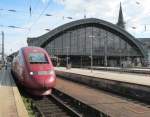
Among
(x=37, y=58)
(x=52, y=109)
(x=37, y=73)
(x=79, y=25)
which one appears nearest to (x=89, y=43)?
(x=79, y=25)

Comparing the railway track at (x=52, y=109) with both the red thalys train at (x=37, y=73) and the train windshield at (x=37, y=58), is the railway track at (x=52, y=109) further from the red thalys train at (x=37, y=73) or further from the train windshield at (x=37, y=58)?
the train windshield at (x=37, y=58)

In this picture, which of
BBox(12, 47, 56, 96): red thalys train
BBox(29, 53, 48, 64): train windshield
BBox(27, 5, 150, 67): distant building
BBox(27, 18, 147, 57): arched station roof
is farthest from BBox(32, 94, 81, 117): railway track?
BBox(27, 18, 147, 57): arched station roof

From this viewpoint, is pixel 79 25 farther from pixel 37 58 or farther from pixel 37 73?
pixel 37 73

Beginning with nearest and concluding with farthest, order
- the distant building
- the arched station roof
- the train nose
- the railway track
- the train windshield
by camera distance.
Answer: the railway track < the train nose < the train windshield < the arched station roof < the distant building

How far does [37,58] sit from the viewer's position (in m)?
21.7

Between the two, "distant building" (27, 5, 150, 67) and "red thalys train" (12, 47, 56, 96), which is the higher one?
"distant building" (27, 5, 150, 67)

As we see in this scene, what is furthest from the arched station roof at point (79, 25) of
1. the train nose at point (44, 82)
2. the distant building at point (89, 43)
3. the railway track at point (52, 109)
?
the railway track at point (52, 109)

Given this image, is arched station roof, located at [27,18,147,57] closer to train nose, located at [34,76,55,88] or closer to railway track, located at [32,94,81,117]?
train nose, located at [34,76,55,88]

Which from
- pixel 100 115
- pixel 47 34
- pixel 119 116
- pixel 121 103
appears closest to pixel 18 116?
pixel 100 115

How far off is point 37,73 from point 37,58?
5.87 ft

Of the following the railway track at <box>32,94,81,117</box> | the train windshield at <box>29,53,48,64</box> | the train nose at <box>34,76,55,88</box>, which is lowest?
the railway track at <box>32,94,81,117</box>

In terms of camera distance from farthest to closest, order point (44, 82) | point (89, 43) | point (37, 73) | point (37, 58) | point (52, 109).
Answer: point (89, 43) → point (37, 58) → point (37, 73) → point (44, 82) → point (52, 109)

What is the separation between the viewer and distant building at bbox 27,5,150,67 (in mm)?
126312

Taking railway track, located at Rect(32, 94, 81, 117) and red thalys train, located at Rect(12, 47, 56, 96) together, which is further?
red thalys train, located at Rect(12, 47, 56, 96)
